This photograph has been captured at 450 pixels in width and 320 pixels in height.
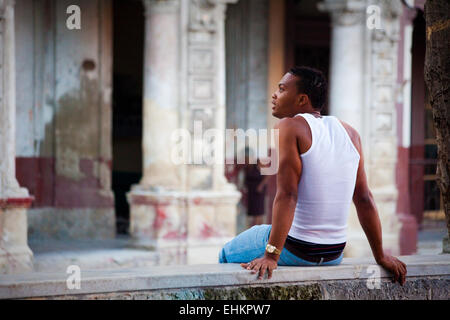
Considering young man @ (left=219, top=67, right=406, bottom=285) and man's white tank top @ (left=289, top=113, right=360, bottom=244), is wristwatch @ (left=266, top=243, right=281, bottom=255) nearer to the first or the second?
young man @ (left=219, top=67, right=406, bottom=285)

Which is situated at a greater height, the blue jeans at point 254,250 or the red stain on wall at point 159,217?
the blue jeans at point 254,250

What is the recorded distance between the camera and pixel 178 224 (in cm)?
914

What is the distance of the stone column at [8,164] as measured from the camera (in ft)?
25.3

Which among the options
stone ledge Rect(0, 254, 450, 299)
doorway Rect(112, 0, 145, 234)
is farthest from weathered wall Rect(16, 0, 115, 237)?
stone ledge Rect(0, 254, 450, 299)

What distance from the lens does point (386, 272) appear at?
13.5ft

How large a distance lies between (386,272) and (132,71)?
9.06 m

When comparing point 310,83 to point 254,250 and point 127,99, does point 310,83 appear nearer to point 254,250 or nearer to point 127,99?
point 254,250

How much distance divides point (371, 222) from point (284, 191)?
0.56 m

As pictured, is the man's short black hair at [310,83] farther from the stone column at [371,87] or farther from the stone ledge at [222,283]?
the stone column at [371,87]

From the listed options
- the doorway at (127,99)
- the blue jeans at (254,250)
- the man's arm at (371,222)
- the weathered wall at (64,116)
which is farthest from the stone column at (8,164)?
the man's arm at (371,222)

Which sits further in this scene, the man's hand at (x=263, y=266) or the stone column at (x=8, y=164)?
the stone column at (x=8, y=164)

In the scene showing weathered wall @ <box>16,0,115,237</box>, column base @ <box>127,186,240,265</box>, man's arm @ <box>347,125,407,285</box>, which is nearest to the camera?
man's arm @ <box>347,125,407,285</box>

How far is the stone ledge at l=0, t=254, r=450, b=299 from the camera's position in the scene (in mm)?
3555
